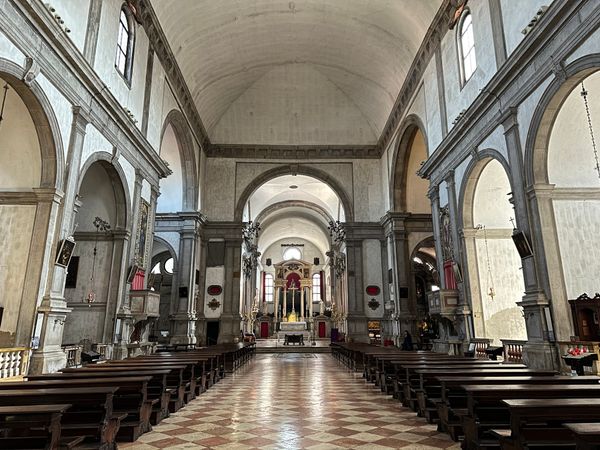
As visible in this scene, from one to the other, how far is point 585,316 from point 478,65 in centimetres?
625

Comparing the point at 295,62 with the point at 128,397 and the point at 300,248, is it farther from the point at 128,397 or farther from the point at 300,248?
the point at 300,248

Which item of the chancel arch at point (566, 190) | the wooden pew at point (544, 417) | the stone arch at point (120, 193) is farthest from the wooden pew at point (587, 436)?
the stone arch at point (120, 193)

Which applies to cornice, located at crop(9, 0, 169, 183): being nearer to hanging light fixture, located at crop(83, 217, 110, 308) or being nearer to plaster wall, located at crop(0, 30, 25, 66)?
plaster wall, located at crop(0, 30, 25, 66)

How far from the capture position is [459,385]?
13.9ft

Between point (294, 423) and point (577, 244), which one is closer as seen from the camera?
point (294, 423)

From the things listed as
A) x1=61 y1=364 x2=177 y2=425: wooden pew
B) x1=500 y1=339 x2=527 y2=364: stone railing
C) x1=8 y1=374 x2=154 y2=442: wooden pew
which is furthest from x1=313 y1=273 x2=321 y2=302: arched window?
x1=8 y1=374 x2=154 y2=442: wooden pew

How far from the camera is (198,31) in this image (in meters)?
14.6

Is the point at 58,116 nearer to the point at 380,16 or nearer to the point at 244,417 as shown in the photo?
the point at 244,417

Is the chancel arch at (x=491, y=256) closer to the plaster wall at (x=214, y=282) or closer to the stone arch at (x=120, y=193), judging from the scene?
the stone arch at (x=120, y=193)

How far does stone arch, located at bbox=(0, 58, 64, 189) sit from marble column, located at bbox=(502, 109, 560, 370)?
897cm

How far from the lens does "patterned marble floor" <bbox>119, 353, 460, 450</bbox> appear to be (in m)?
4.39

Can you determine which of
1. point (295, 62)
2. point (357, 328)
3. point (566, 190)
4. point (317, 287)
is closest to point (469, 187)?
point (566, 190)

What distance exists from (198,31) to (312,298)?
31.7m

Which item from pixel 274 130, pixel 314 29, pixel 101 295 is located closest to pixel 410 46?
pixel 314 29
